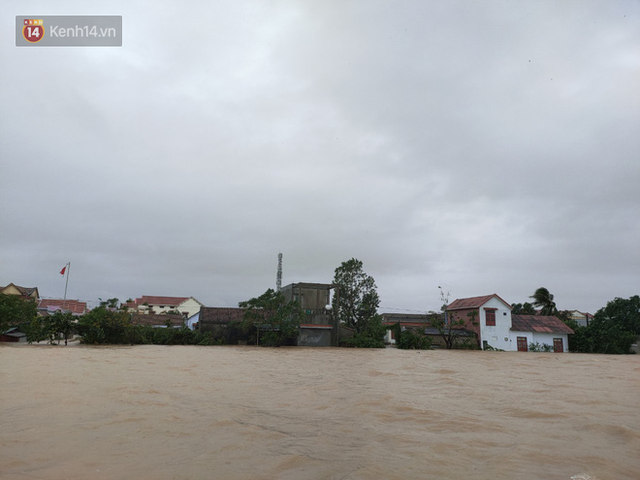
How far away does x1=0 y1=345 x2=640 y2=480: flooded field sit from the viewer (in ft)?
12.1

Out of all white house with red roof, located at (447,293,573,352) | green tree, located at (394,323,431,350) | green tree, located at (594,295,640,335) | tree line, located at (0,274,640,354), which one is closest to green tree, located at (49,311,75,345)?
tree line, located at (0,274,640,354)

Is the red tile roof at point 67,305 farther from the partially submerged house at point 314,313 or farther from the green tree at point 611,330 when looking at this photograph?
the green tree at point 611,330

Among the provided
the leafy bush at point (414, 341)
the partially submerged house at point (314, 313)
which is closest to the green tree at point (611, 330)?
the leafy bush at point (414, 341)

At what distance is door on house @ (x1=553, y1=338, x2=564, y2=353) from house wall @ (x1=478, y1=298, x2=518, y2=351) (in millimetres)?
3753

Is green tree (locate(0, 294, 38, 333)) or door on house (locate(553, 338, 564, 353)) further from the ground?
green tree (locate(0, 294, 38, 333))

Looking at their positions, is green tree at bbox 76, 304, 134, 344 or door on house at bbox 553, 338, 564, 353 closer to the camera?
green tree at bbox 76, 304, 134, 344

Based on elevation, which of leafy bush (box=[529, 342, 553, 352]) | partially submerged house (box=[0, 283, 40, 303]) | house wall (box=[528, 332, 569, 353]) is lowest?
leafy bush (box=[529, 342, 553, 352])

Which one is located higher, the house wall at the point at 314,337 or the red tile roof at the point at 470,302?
the red tile roof at the point at 470,302

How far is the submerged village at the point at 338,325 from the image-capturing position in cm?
2662

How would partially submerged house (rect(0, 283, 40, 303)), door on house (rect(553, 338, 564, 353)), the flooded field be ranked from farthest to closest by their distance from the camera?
1. partially submerged house (rect(0, 283, 40, 303))
2. door on house (rect(553, 338, 564, 353))
3. the flooded field

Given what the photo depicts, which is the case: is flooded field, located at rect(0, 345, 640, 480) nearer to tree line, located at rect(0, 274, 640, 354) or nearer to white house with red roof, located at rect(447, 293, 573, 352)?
tree line, located at rect(0, 274, 640, 354)

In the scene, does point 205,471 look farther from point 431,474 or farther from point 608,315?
point 608,315

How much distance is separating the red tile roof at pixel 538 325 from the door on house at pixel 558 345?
29.9 inches

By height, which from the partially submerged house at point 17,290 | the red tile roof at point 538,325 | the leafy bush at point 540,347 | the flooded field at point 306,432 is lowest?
the leafy bush at point 540,347
